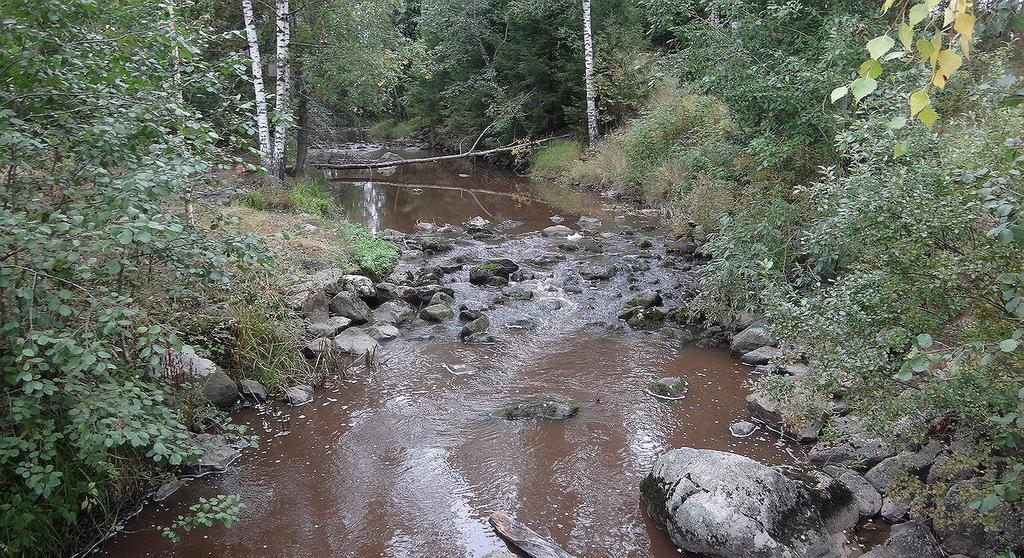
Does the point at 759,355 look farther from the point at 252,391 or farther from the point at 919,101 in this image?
the point at 919,101

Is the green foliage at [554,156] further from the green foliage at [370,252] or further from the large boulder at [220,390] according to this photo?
the large boulder at [220,390]

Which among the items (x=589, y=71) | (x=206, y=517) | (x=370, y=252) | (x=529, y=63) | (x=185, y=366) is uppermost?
Result: (x=529, y=63)

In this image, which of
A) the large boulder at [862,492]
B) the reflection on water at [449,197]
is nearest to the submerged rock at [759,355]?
the large boulder at [862,492]

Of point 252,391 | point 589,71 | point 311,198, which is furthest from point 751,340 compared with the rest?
point 589,71

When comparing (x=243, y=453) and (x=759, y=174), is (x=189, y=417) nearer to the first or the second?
(x=243, y=453)

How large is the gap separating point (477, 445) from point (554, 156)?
19981 mm

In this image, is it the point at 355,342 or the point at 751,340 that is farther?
the point at 355,342

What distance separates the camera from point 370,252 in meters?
13.0

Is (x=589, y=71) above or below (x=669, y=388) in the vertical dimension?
above

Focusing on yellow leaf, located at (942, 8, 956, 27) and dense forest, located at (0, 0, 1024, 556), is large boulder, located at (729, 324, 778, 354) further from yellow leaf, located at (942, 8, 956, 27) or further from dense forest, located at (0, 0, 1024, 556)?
yellow leaf, located at (942, 8, 956, 27)

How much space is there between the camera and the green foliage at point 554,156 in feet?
82.6

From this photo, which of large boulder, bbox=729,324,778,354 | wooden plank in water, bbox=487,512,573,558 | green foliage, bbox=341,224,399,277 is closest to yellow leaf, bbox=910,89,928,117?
wooden plank in water, bbox=487,512,573,558

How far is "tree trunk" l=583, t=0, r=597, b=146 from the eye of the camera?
2343cm

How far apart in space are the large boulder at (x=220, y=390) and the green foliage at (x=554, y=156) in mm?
18705
